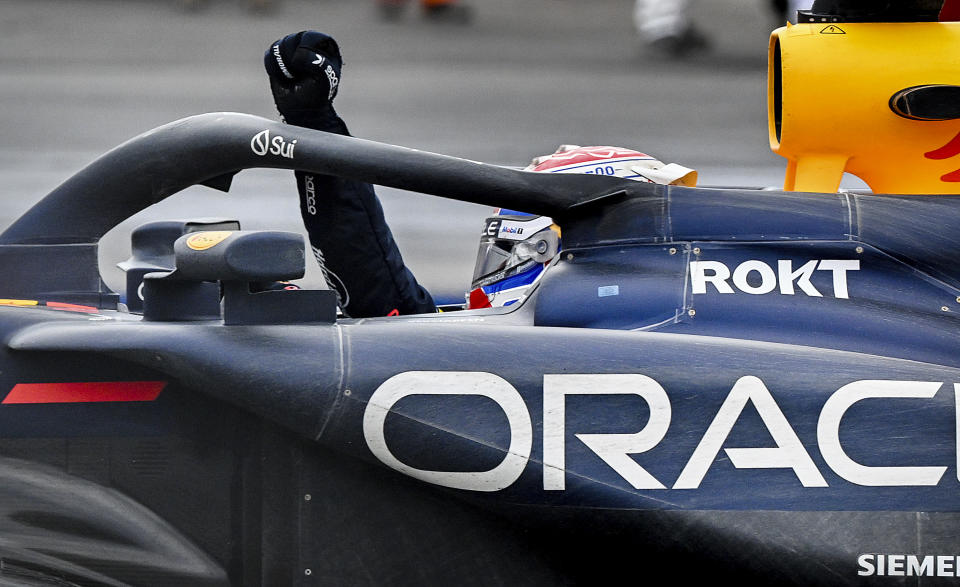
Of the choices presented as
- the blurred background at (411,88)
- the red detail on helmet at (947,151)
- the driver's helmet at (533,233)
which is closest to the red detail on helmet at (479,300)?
the driver's helmet at (533,233)

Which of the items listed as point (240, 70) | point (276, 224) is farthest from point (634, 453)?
point (240, 70)

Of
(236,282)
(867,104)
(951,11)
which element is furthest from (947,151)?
(236,282)

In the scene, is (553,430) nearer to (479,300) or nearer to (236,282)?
(236,282)

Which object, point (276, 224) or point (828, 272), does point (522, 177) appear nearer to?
point (828, 272)

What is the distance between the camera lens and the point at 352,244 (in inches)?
119

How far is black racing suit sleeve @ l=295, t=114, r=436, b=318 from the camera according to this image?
2.98 metres

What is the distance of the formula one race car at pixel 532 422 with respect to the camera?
217cm

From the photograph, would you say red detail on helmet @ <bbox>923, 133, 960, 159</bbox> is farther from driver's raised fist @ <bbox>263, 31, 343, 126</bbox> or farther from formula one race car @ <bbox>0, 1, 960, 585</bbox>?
driver's raised fist @ <bbox>263, 31, 343, 126</bbox>

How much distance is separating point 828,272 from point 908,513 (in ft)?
1.54

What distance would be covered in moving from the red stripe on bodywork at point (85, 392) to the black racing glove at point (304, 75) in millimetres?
829

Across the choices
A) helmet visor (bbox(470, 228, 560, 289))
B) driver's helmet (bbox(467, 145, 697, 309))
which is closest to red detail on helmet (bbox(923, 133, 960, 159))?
driver's helmet (bbox(467, 145, 697, 309))

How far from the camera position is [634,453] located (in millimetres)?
2184

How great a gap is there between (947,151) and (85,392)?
71.3 inches

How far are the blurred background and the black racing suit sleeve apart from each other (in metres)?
2.57
